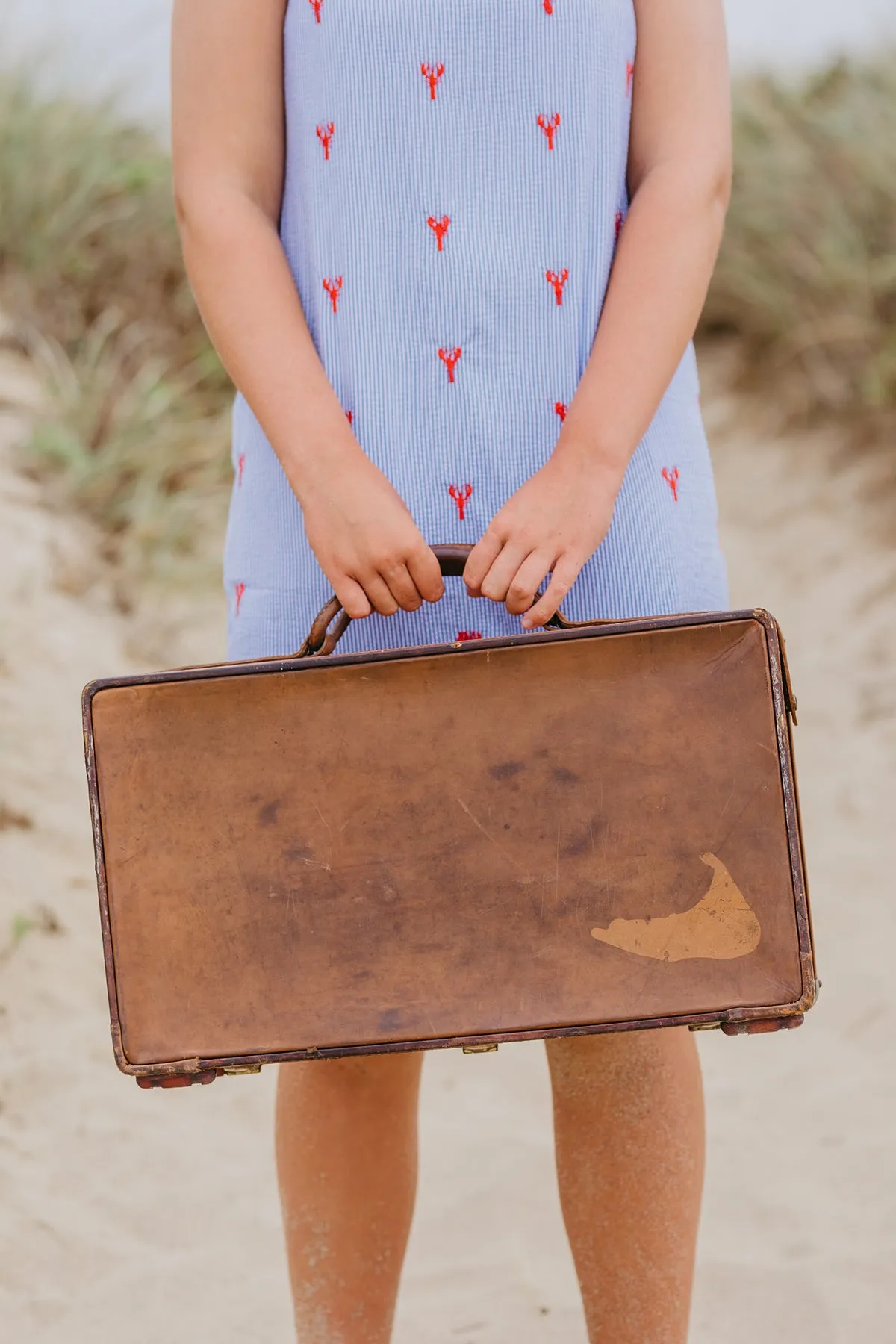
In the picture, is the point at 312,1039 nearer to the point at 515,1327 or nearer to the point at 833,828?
the point at 515,1327

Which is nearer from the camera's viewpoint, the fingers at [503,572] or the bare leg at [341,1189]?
the fingers at [503,572]

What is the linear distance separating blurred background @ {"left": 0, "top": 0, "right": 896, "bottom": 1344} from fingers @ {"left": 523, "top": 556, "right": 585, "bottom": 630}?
3.68 feet

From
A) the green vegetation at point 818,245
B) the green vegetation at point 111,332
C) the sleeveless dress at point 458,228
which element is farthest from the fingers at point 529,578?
the green vegetation at point 818,245

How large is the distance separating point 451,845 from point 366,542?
25 centimetres

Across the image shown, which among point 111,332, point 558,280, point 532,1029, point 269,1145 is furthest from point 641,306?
point 111,332

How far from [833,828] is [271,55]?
2.44 meters

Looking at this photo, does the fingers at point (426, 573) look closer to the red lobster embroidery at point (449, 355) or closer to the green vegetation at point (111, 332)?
the red lobster embroidery at point (449, 355)

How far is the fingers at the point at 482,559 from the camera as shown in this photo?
108cm

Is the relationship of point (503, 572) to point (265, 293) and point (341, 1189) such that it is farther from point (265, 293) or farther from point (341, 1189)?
point (341, 1189)

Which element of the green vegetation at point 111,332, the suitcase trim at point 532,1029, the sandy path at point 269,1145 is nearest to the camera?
the suitcase trim at point 532,1029

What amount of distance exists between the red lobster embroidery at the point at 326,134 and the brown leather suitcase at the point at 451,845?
382 millimetres

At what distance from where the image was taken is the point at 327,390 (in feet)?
3.75

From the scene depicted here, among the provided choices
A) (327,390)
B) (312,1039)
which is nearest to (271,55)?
(327,390)

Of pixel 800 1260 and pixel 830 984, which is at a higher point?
pixel 830 984
